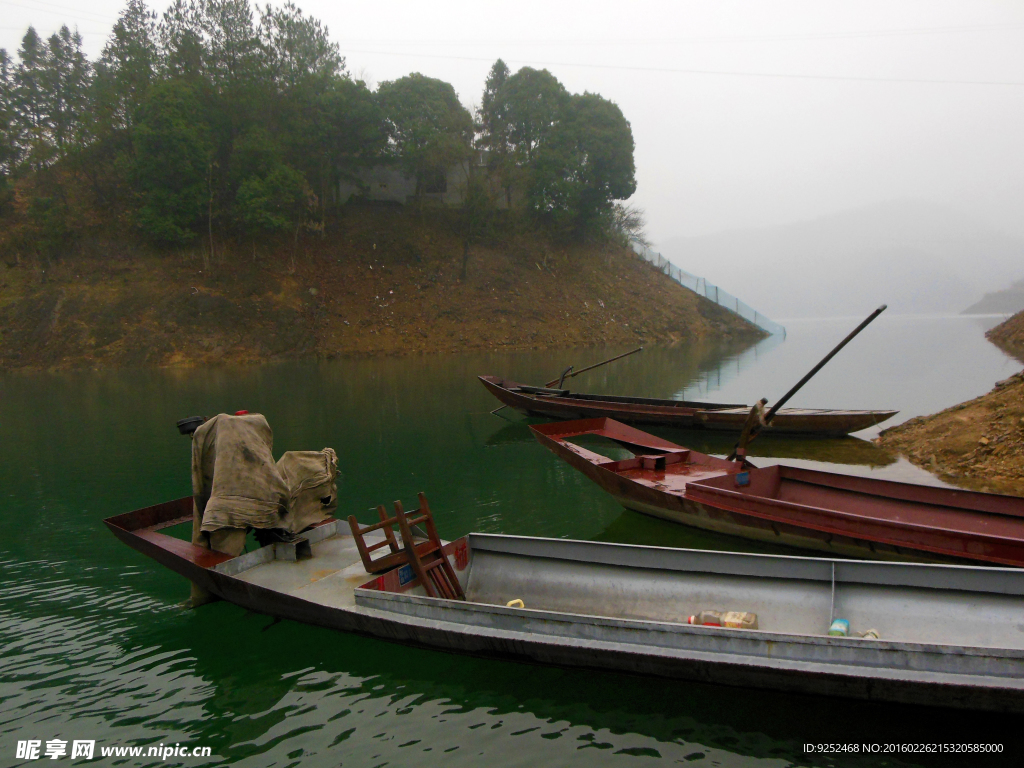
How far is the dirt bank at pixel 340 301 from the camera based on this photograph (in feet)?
113

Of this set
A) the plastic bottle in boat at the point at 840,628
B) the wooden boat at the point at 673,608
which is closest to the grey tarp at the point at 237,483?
the wooden boat at the point at 673,608

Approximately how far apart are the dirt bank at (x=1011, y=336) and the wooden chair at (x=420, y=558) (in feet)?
118

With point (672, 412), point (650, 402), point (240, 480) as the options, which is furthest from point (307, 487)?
point (650, 402)

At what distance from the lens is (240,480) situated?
695 cm

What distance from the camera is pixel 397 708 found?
5352 mm

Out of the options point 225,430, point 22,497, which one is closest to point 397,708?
point 225,430

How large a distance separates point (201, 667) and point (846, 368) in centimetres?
3406

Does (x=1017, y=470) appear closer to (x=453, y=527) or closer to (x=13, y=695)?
(x=453, y=527)

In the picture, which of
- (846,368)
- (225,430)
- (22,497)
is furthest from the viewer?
(846,368)

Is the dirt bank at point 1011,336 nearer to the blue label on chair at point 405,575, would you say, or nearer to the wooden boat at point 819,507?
the wooden boat at point 819,507

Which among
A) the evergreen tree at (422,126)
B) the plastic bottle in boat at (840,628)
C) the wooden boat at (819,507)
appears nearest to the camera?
the plastic bottle in boat at (840,628)

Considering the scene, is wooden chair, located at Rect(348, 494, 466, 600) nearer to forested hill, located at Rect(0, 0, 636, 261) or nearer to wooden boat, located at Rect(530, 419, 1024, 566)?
wooden boat, located at Rect(530, 419, 1024, 566)

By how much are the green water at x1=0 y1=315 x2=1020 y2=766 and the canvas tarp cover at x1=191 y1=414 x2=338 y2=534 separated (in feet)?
3.49

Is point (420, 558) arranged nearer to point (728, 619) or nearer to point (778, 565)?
point (728, 619)
